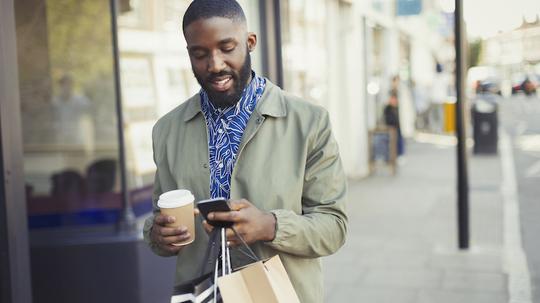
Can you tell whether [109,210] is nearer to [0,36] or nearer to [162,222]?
[0,36]

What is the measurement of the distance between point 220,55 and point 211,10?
0.12 meters

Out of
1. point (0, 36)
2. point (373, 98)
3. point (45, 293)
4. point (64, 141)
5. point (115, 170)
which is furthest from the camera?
point (373, 98)

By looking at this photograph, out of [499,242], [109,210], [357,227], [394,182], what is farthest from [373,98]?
[109,210]

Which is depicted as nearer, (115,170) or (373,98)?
(115,170)

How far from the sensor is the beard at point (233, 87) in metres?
1.86

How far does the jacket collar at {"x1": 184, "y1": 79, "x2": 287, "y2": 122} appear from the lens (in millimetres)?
1898

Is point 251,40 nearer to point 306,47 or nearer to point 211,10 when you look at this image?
point 211,10

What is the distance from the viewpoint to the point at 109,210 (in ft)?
17.4

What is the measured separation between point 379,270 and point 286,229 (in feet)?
14.6

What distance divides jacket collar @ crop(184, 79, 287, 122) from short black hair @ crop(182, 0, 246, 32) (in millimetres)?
230

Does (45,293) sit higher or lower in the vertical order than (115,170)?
lower

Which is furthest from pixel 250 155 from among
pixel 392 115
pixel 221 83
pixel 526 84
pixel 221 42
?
pixel 526 84

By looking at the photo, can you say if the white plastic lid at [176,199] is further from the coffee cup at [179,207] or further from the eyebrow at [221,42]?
the eyebrow at [221,42]

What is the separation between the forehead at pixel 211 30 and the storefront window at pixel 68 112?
3.17 metres
